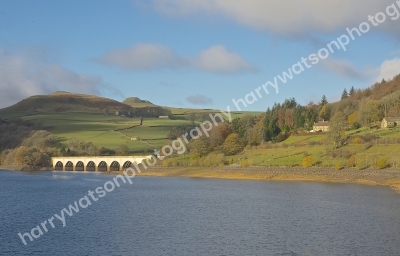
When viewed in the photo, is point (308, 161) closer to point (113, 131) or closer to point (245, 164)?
point (245, 164)

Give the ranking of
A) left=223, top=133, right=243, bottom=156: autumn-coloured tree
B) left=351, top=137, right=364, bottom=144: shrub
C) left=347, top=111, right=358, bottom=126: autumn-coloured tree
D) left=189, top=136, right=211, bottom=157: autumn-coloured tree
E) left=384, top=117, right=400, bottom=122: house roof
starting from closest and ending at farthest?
left=351, top=137, right=364, bottom=144: shrub, left=384, top=117, right=400, bottom=122: house roof, left=223, top=133, right=243, bottom=156: autumn-coloured tree, left=189, top=136, right=211, bottom=157: autumn-coloured tree, left=347, top=111, right=358, bottom=126: autumn-coloured tree

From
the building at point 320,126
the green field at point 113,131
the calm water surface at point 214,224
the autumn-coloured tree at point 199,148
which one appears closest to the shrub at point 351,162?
the calm water surface at point 214,224

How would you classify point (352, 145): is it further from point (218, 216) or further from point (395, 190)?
point (218, 216)

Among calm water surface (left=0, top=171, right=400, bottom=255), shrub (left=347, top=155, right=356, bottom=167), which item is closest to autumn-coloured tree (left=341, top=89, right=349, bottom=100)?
shrub (left=347, top=155, right=356, bottom=167)

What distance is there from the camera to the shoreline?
73500mm

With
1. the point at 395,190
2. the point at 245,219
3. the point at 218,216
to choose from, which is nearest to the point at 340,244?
the point at 245,219

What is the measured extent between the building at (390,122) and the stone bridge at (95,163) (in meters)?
59.3

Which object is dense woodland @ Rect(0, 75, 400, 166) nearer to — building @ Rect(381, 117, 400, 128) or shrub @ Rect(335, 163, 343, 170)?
building @ Rect(381, 117, 400, 128)

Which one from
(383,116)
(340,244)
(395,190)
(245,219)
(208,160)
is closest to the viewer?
(340,244)

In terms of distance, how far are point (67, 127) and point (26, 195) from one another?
121 m

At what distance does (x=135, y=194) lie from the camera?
63438 mm

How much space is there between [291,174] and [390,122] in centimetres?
3557

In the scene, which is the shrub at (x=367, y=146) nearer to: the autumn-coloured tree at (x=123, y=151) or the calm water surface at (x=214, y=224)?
the calm water surface at (x=214, y=224)

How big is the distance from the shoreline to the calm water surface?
12919mm
